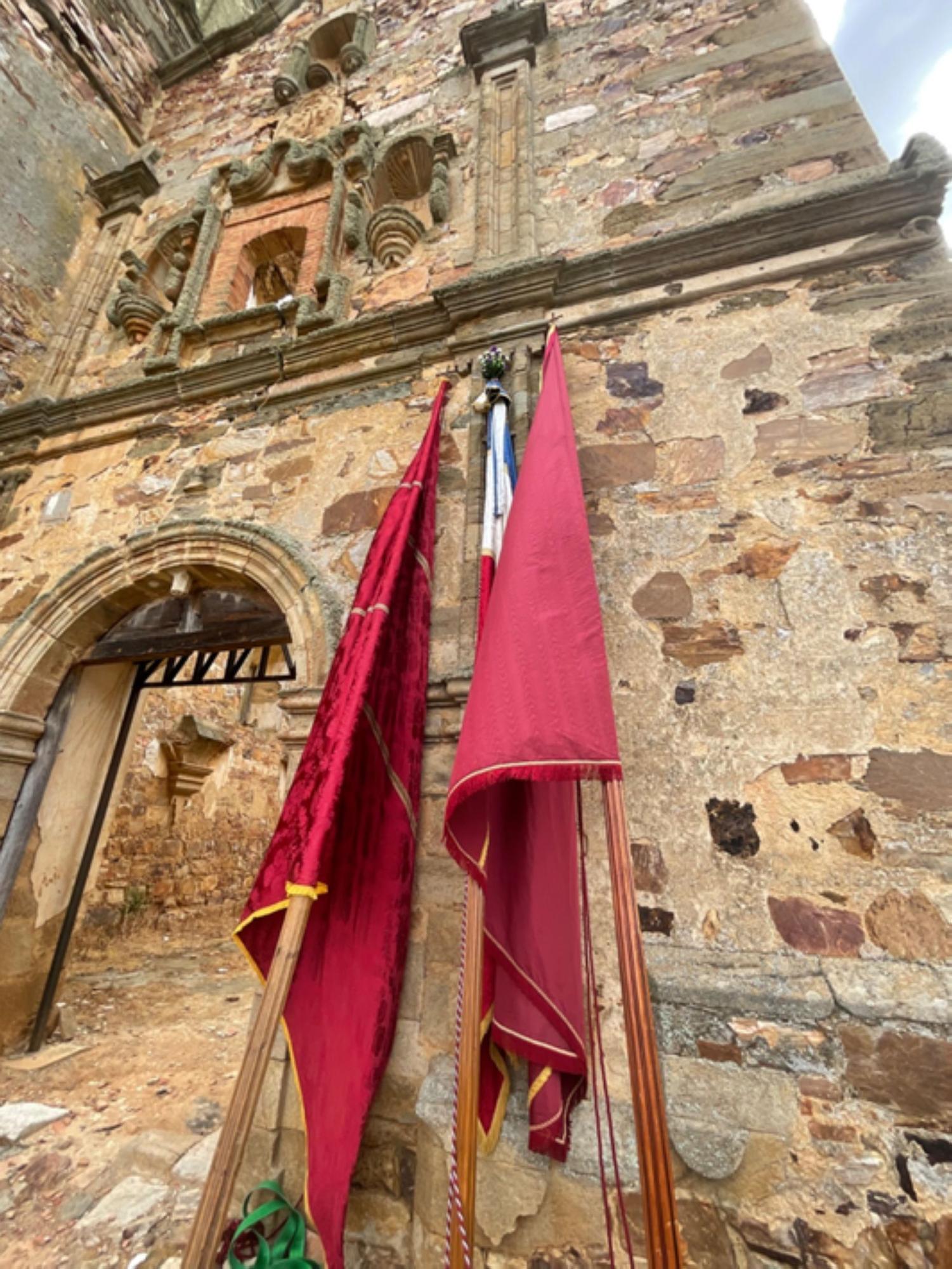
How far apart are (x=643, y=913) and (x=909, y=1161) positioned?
73 centimetres

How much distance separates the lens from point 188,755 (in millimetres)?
6141

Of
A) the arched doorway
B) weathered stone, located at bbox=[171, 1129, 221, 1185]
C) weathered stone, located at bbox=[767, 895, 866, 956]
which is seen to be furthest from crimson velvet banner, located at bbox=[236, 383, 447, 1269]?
weathered stone, located at bbox=[767, 895, 866, 956]

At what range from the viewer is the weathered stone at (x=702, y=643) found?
Result: 6.21ft

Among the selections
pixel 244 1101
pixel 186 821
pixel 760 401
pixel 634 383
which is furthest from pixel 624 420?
pixel 186 821

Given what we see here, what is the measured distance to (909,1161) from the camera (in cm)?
126

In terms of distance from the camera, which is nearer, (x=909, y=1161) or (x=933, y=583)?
(x=909, y=1161)

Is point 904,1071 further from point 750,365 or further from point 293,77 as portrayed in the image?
point 293,77

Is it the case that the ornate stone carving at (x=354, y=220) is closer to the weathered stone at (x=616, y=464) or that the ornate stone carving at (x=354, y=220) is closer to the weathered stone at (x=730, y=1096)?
the weathered stone at (x=616, y=464)

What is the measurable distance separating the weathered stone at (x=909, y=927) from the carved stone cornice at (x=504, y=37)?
5.48m

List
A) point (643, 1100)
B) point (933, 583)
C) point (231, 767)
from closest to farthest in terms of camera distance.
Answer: point (643, 1100)
point (933, 583)
point (231, 767)

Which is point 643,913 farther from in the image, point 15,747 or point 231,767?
point 231,767

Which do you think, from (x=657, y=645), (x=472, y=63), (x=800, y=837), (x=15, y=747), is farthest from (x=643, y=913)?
(x=472, y=63)

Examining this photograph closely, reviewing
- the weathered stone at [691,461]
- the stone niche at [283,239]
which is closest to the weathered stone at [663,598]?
the weathered stone at [691,461]

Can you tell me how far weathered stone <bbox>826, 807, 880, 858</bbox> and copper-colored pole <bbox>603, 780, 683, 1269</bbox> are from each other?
87 centimetres
